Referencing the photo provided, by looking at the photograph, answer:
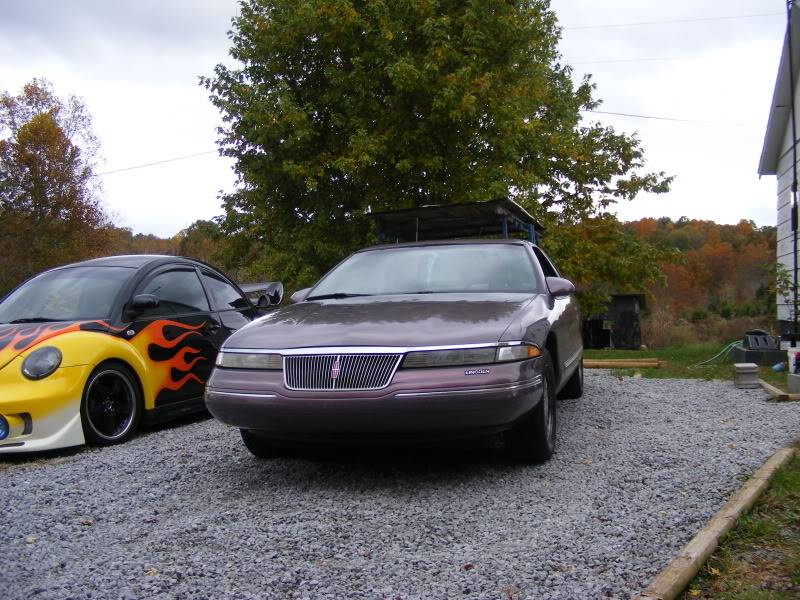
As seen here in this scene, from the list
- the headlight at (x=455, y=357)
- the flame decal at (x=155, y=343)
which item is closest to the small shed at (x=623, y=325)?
the flame decal at (x=155, y=343)

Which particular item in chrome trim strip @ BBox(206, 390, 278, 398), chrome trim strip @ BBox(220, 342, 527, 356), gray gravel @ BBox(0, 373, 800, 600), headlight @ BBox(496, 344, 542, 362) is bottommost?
gray gravel @ BBox(0, 373, 800, 600)

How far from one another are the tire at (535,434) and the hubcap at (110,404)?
3.26 m

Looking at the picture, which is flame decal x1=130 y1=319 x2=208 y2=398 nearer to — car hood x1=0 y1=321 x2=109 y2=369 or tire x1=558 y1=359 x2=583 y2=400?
car hood x1=0 y1=321 x2=109 y2=369

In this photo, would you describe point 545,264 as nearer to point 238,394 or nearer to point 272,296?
point 238,394

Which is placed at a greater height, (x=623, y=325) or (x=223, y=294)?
(x=223, y=294)

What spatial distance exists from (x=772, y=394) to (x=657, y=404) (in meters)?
1.37

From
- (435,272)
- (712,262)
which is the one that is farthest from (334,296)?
(712,262)

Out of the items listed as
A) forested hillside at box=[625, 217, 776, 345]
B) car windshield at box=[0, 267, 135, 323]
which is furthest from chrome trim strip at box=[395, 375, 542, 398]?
forested hillside at box=[625, 217, 776, 345]

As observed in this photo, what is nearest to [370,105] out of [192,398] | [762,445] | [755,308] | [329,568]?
[192,398]

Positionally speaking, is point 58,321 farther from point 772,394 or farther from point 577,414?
point 772,394

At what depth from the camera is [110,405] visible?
6.03 meters

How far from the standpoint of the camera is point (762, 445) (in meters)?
5.05

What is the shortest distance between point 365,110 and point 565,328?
10.2 meters

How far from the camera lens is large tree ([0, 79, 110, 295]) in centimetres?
3450
